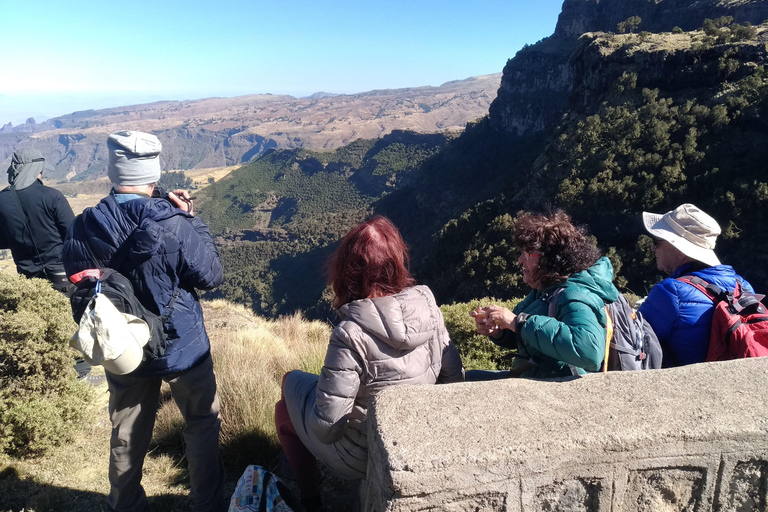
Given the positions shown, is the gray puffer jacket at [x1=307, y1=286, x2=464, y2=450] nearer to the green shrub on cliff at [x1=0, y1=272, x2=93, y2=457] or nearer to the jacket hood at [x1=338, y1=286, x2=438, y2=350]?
the jacket hood at [x1=338, y1=286, x2=438, y2=350]

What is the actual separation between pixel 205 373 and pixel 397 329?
1046 mm

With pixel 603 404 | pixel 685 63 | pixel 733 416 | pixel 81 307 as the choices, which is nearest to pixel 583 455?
pixel 603 404

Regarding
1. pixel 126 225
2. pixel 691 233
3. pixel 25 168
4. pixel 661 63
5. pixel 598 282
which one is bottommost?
pixel 598 282

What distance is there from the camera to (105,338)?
1591 millimetres

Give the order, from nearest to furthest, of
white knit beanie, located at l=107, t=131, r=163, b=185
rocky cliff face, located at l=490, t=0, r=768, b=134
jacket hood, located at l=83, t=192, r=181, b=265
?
jacket hood, located at l=83, t=192, r=181, b=265
white knit beanie, located at l=107, t=131, r=163, b=185
rocky cliff face, located at l=490, t=0, r=768, b=134

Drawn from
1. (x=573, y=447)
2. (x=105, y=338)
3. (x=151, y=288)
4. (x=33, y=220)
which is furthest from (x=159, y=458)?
(x=573, y=447)

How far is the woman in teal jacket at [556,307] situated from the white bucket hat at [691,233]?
628 millimetres

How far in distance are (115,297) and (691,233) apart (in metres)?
2.84

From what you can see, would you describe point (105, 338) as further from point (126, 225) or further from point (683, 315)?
point (683, 315)

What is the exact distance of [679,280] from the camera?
7.47 ft

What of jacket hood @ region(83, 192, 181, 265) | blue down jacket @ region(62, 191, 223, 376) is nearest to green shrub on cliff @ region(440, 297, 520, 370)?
blue down jacket @ region(62, 191, 223, 376)

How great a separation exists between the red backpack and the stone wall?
41 centimetres

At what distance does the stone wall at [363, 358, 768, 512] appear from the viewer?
1369 millimetres

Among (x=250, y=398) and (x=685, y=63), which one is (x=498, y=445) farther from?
(x=685, y=63)
